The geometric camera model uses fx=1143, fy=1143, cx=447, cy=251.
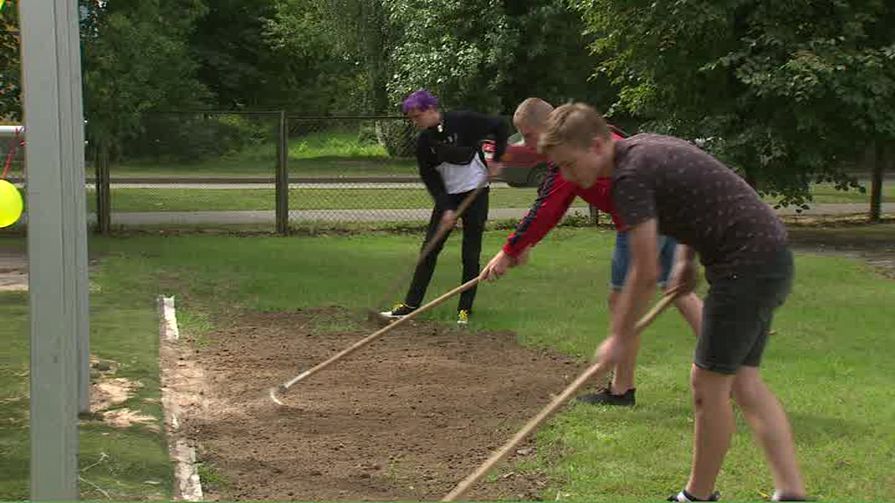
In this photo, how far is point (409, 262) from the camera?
12.5 meters

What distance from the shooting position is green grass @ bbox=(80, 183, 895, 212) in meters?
17.4

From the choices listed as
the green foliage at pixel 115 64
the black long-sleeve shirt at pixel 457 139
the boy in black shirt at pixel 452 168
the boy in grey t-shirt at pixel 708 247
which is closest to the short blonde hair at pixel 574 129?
the boy in grey t-shirt at pixel 708 247

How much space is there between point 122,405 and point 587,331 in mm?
3486

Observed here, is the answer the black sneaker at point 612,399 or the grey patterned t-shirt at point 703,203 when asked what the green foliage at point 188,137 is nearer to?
the black sneaker at point 612,399

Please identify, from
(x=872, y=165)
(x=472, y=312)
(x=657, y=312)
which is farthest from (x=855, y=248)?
(x=657, y=312)

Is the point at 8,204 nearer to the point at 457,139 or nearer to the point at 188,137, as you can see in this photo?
the point at 457,139

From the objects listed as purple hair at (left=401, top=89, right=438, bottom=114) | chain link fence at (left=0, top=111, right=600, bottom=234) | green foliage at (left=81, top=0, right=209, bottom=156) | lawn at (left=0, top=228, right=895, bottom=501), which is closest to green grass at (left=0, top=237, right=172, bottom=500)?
lawn at (left=0, top=228, right=895, bottom=501)

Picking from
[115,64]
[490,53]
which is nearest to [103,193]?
[115,64]

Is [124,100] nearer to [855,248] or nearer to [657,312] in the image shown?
[855,248]

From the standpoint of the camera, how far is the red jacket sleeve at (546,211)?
5.83 metres

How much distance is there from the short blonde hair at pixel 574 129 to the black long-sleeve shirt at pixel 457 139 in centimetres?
432

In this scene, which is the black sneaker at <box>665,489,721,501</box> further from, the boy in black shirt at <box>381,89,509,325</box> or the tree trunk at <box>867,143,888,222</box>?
the tree trunk at <box>867,143,888,222</box>

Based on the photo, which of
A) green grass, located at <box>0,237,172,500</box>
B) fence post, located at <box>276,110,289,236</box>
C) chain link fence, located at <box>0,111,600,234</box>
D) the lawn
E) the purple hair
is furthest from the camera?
chain link fence, located at <box>0,111,600,234</box>

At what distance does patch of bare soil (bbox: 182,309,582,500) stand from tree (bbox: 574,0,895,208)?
6.79m
